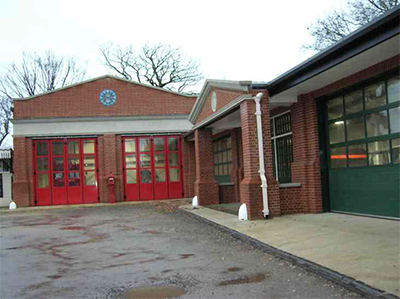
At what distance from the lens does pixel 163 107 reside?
2467 cm

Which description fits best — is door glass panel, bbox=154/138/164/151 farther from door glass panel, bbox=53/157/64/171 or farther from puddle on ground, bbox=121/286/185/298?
puddle on ground, bbox=121/286/185/298

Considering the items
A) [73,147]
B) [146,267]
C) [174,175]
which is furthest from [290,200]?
[73,147]

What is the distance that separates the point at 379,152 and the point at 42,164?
61.2 ft

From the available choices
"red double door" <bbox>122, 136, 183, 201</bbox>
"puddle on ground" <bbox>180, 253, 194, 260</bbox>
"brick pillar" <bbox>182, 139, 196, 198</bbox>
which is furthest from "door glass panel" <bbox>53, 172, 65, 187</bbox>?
"puddle on ground" <bbox>180, 253, 194, 260</bbox>

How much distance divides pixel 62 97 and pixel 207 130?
1028 centimetres

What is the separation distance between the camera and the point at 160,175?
2453cm

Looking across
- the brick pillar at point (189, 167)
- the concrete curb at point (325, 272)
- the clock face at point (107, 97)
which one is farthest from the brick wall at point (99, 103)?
the concrete curb at point (325, 272)

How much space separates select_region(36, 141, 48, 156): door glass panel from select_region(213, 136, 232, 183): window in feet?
30.4

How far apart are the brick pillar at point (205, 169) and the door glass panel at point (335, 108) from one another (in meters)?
6.68

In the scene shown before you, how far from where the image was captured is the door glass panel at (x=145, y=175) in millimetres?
24359

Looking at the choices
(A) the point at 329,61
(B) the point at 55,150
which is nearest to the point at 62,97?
(B) the point at 55,150

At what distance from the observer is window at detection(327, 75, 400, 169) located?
9.30 meters

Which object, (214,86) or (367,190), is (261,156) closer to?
(367,190)

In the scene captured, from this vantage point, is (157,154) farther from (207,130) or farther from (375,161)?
(375,161)
